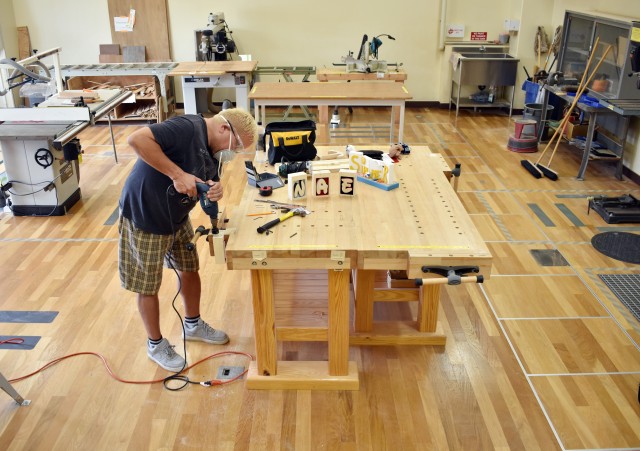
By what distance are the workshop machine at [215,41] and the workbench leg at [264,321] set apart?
5.50 metres

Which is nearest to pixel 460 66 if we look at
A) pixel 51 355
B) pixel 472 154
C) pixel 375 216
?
pixel 472 154

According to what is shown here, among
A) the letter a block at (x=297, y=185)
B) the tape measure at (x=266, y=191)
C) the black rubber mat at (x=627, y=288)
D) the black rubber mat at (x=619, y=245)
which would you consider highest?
the letter a block at (x=297, y=185)

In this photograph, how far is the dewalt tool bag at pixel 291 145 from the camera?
11.3ft

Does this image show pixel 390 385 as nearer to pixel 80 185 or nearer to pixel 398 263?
pixel 398 263

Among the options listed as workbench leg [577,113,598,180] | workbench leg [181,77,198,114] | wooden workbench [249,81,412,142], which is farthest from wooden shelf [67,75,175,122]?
workbench leg [577,113,598,180]

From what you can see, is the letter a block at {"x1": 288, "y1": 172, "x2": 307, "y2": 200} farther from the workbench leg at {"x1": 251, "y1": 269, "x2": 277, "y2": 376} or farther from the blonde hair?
the workbench leg at {"x1": 251, "y1": 269, "x2": 277, "y2": 376}

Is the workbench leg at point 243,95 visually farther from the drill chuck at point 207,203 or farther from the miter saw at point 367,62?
the drill chuck at point 207,203

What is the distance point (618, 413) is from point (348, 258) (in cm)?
146

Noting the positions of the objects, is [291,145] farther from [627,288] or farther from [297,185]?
[627,288]

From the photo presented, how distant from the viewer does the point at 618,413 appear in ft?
9.14

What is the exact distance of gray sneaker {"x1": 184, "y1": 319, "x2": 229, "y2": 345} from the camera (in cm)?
331

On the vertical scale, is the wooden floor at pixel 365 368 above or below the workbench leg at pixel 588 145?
below

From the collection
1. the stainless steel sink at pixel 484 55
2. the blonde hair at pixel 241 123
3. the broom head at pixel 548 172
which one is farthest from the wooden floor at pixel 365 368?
the stainless steel sink at pixel 484 55

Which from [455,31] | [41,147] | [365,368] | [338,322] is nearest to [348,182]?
[338,322]
